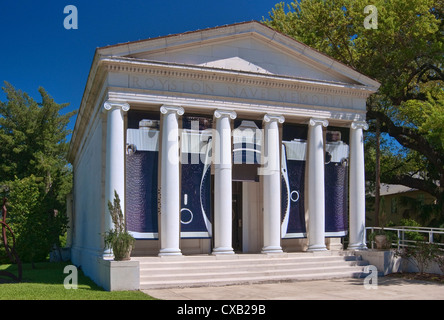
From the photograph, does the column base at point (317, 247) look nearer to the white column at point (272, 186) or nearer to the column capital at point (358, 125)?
the white column at point (272, 186)

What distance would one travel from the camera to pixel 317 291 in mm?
15516

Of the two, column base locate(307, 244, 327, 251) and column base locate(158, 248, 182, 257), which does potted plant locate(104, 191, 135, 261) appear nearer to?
column base locate(158, 248, 182, 257)

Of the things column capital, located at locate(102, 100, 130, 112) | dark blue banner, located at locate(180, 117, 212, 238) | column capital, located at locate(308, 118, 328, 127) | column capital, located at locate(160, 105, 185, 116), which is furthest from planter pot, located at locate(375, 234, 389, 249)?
column capital, located at locate(102, 100, 130, 112)

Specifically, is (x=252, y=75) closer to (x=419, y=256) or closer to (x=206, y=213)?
(x=206, y=213)

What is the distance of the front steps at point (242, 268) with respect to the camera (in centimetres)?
1677

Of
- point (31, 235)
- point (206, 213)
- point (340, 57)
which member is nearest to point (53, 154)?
point (31, 235)

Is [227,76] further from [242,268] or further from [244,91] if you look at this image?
[242,268]

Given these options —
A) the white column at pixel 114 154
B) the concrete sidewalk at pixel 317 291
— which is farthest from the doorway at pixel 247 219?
the white column at pixel 114 154

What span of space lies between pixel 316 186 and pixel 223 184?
4.18 metres

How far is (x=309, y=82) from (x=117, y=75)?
7.79 metres

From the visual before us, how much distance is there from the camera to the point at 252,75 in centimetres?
1972

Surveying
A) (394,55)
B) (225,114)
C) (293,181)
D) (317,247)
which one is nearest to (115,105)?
(225,114)

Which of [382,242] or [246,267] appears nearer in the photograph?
[246,267]

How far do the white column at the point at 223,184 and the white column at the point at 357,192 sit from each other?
5.77 meters
